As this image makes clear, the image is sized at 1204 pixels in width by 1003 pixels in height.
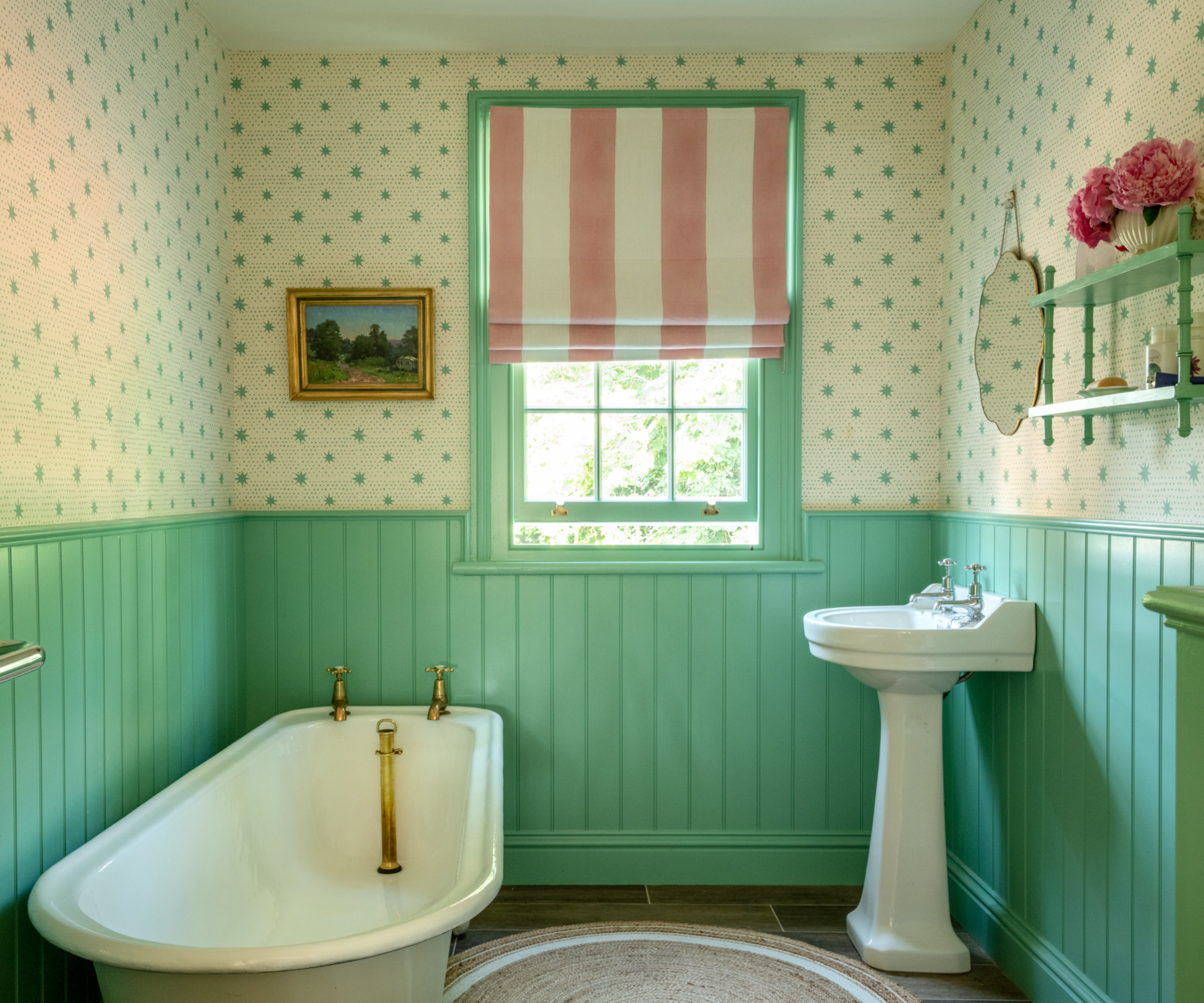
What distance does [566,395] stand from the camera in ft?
9.44

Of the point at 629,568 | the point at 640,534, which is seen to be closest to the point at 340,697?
the point at 629,568

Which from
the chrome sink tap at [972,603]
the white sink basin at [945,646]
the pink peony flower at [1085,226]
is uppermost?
the pink peony flower at [1085,226]

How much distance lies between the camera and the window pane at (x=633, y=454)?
9.46 ft

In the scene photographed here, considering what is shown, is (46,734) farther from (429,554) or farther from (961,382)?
(961,382)

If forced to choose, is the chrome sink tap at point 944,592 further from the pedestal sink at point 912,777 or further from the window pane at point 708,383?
the window pane at point 708,383

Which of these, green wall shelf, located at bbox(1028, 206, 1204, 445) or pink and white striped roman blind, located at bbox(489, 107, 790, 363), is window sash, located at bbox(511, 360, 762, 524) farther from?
green wall shelf, located at bbox(1028, 206, 1204, 445)

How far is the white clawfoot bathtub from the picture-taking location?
4.31ft

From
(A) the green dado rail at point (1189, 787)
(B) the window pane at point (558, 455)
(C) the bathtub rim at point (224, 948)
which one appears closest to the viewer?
(A) the green dado rail at point (1189, 787)

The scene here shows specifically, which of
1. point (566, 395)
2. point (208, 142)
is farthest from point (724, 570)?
point (208, 142)

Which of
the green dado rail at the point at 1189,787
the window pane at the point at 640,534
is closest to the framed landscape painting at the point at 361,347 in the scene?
the window pane at the point at 640,534

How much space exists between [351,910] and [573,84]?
2381 millimetres

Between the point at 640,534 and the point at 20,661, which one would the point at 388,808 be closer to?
the point at 640,534

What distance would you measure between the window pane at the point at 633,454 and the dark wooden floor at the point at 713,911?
1189 mm

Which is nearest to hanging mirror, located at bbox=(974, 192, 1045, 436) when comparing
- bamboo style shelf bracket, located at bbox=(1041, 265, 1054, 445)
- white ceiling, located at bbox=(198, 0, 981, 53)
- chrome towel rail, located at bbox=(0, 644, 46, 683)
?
bamboo style shelf bracket, located at bbox=(1041, 265, 1054, 445)
